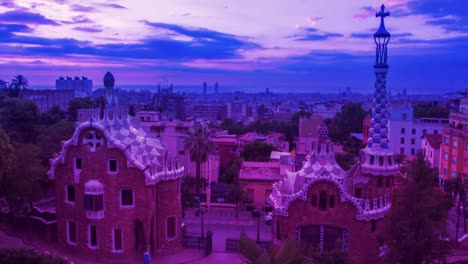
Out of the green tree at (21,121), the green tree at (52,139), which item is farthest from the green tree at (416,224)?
the green tree at (21,121)

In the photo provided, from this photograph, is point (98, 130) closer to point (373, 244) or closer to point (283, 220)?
point (283, 220)

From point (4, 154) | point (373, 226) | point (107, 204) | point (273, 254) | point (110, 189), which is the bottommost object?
point (373, 226)

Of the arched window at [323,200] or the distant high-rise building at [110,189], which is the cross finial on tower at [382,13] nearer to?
the arched window at [323,200]

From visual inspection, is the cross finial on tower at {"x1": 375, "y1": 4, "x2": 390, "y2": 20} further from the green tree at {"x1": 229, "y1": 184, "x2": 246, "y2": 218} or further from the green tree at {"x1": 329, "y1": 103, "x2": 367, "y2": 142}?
the green tree at {"x1": 329, "y1": 103, "x2": 367, "y2": 142}

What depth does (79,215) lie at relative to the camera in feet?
92.8

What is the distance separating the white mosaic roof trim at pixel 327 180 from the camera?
25.9 m

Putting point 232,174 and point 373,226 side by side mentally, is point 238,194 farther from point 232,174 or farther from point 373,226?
point 373,226

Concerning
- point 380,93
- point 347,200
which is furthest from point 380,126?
point 347,200

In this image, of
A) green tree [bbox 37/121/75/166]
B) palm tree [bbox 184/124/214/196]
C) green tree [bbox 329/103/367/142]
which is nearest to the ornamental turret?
palm tree [bbox 184/124/214/196]

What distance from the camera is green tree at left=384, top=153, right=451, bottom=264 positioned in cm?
1994

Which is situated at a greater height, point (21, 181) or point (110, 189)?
point (110, 189)

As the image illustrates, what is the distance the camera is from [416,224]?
793 inches

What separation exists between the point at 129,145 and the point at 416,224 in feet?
55.3

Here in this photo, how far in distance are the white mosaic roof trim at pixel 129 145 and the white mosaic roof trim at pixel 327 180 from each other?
25.2ft
